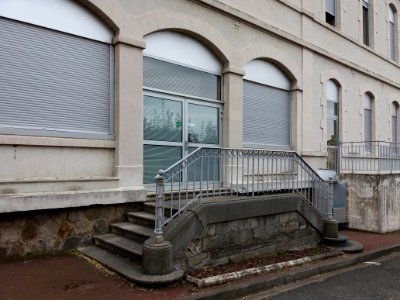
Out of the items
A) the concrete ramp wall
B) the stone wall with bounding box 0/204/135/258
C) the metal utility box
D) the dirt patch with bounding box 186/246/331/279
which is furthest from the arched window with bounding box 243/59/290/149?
the stone wall with bounding box 0/204/135/258

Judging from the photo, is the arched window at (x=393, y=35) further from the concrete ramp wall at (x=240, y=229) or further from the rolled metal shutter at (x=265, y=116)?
the concrete ramp wall at (x=240, y=229)

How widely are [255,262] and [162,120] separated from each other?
3.30m

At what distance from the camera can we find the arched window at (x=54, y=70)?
227 inches

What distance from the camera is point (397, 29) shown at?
16562mm

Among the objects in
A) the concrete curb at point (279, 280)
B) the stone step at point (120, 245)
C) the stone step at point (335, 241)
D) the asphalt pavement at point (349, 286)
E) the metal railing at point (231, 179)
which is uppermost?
the metal railing at point (231, 179)

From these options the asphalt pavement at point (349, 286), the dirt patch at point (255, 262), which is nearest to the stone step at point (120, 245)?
the dirt patch at point (255, 262)

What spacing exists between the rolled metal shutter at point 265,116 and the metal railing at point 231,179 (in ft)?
6.25

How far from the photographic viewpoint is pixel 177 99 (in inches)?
316

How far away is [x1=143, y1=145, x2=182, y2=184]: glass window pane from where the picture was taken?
294 inches

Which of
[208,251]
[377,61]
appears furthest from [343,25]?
[208,251]

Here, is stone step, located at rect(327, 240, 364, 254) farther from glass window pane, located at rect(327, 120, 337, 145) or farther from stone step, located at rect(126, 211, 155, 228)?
glass window pane, located at rect(327, 120, 337, 145)

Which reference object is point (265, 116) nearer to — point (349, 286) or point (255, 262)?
point (255, 262)

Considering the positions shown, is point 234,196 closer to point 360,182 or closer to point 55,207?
point 55,207

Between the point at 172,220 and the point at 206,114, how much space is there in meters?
3.68
